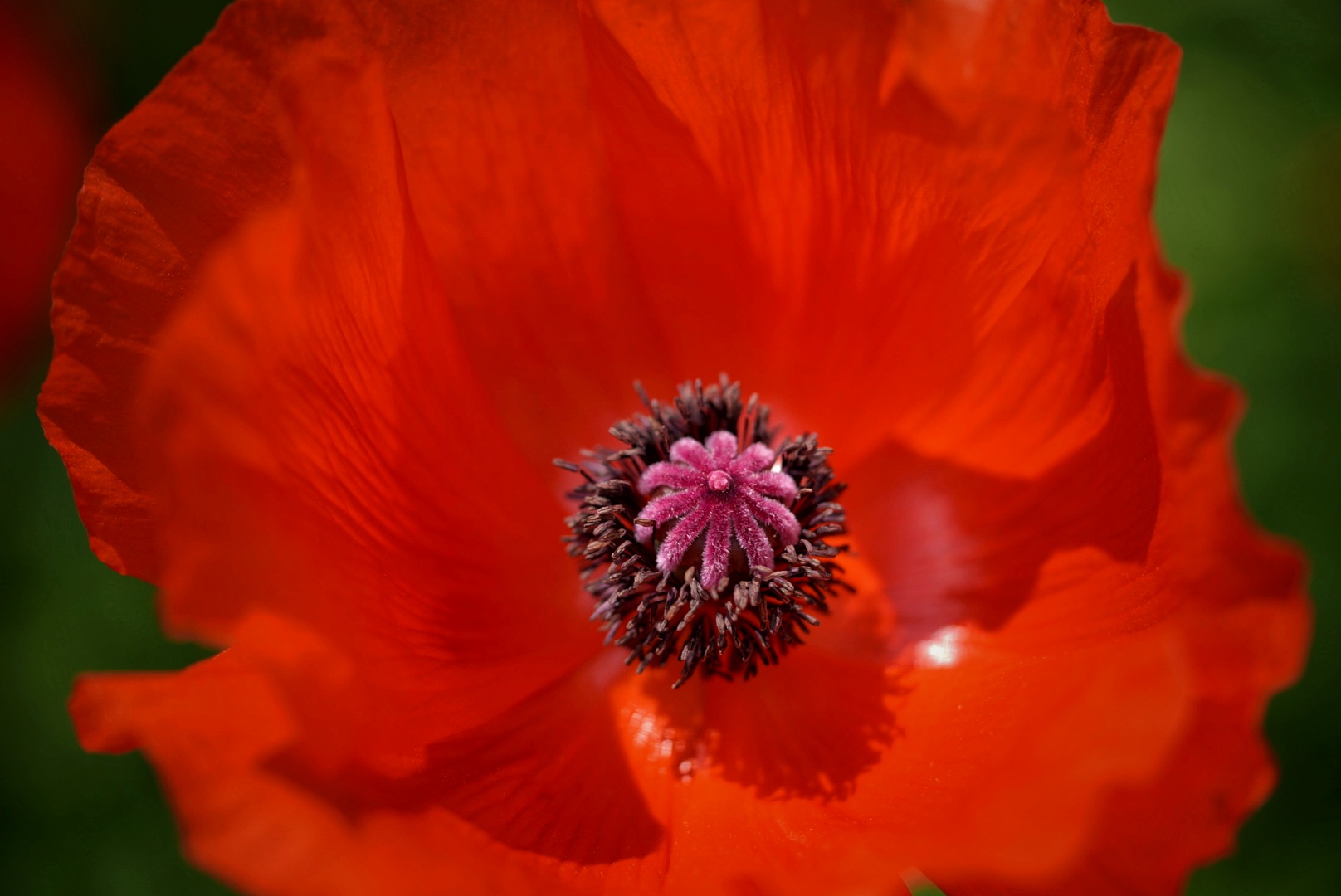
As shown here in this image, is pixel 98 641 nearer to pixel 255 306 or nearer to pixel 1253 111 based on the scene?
pixel 255 306

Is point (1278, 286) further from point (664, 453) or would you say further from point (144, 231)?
point (144, 231)

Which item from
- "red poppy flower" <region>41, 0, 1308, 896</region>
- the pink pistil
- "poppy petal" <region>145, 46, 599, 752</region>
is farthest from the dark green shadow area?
"poppy petal" <region>145, 46, 599, 752</region>

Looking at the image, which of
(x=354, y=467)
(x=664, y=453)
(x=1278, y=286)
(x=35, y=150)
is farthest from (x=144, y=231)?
(x=1278, y=286)

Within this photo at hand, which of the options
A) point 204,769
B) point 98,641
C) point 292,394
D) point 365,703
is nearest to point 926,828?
point 365,703

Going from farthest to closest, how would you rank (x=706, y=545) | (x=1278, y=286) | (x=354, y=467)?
(x=1278, y=286) → (x=706, y=545) → (x=354, y=467)

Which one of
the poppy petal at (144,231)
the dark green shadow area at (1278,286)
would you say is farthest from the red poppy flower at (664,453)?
the dark green shadow area at (1278,286)

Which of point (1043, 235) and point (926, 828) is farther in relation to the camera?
point (1043, 235)
